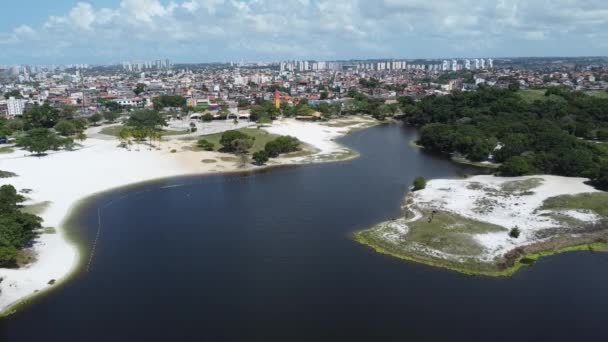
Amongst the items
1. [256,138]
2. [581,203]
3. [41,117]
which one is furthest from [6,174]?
[581,203]

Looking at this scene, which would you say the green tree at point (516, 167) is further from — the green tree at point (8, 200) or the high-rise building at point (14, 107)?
the high-rise building at point (14, 107)

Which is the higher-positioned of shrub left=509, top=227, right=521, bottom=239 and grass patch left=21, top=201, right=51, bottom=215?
grass patch left=21, top=201, right=51, bottom=215

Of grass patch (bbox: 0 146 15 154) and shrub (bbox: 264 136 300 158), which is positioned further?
grass patch (bbox: 0 146 15 154)

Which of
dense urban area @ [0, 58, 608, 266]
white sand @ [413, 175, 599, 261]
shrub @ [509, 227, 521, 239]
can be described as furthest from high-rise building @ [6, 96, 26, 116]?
shrub @ [509, 227, 521, 239]

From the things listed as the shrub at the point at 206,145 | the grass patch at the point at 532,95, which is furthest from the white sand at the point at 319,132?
the grass patch at the point at 532,95

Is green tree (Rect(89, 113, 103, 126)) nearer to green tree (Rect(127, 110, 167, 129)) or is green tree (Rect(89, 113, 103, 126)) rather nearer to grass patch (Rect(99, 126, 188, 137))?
grass patch (Rect(99, 126, 188, 137))
